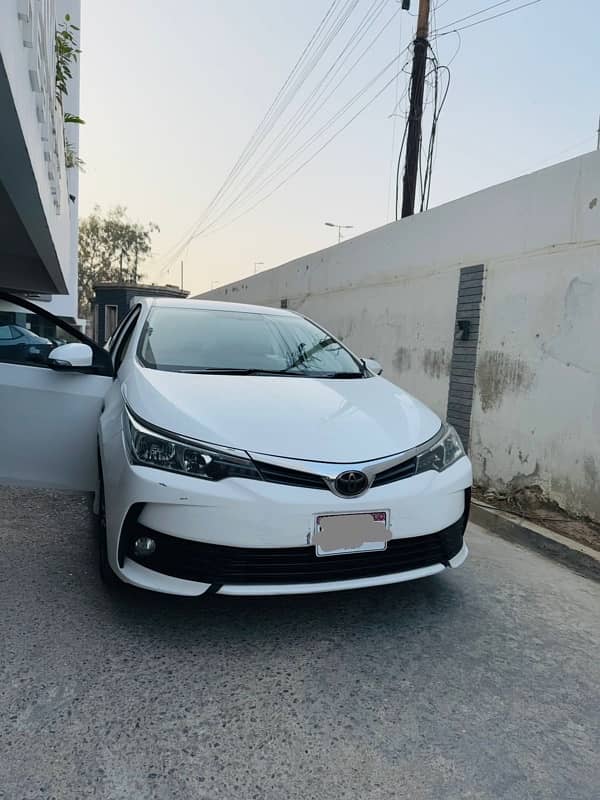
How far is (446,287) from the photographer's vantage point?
17.5ft

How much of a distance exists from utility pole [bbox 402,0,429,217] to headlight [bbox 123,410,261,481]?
7.60m

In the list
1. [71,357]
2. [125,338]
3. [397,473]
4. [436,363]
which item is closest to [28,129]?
[125,338]

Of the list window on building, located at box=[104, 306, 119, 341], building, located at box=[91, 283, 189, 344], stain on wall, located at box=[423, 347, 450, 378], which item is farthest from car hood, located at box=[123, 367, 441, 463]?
window on building, located at box=[104, 306, 119, 341]

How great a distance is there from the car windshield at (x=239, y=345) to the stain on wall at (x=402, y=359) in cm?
242

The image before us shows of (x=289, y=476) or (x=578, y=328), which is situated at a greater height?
(x=578, y=328)

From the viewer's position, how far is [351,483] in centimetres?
212

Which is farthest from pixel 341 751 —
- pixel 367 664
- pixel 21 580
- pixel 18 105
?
pixel 18 105

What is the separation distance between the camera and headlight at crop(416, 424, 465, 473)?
236 cm

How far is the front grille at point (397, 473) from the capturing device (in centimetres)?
220

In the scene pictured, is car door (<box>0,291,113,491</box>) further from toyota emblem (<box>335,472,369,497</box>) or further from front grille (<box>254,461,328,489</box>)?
toyota emblem (<box>335,472,369,497</box>)

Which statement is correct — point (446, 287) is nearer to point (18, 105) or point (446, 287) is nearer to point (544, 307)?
point (544, 307)

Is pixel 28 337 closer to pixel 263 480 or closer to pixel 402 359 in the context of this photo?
pixel 263 480

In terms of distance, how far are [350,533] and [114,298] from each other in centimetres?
2173

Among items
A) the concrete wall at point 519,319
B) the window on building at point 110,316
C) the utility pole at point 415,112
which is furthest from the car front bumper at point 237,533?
the window on building at point 110,316
